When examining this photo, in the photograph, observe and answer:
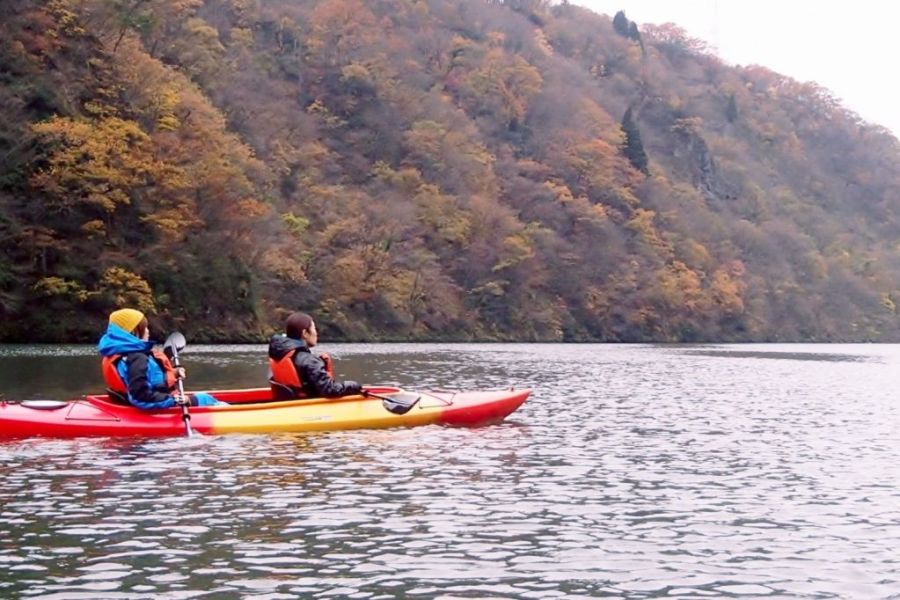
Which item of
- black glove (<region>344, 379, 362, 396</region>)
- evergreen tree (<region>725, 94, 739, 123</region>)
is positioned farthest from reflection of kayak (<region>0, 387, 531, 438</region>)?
evergreen tree (<region>725, 94, 739, 123</region>)

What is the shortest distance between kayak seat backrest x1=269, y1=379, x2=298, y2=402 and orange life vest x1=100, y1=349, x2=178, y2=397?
167 cm

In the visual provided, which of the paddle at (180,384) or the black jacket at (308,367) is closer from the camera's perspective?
the paddle at (180,384)

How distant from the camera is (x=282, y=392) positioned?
18.1 metres

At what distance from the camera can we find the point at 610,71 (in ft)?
475

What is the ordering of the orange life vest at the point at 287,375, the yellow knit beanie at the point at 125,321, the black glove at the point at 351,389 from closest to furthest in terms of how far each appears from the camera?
the yellow knit beanie at the point at 125,321 < the orange life vest at the point at 287,375 < the black glove at the point at 351,389

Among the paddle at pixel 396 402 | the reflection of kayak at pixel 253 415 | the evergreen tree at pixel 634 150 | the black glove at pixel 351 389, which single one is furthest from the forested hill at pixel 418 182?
the paddle at pixel 396 402

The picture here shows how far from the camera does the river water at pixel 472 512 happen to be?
8.85 meters

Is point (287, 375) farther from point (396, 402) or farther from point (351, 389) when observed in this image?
point (396, 402)

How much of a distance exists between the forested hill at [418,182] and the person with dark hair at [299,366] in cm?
3063

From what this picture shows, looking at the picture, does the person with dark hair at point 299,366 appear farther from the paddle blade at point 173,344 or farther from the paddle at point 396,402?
the paddle blade at point 173,344

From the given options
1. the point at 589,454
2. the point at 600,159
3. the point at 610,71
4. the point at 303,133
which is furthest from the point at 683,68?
the point at 589,454

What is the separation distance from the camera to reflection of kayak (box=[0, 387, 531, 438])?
53.7 feet

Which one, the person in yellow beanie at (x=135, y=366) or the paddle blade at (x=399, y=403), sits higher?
the person in yellow beanie at (x=135, y=366)

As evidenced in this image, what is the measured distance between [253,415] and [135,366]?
1.86 metres
